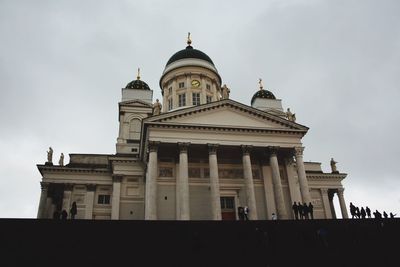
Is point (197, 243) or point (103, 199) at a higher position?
point (103, 199)

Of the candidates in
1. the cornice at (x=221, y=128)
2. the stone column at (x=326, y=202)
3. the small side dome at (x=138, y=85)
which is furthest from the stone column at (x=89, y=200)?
the stone column at (x=326, y=202)

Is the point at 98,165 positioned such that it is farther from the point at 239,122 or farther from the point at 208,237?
the point at 208,237

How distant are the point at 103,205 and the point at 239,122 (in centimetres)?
1403

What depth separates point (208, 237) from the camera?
1427 cm

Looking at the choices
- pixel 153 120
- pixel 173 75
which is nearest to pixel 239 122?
pixel 153 120

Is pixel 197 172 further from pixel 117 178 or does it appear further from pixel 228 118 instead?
pixel 117 178

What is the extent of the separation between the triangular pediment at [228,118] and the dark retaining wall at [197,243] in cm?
1200

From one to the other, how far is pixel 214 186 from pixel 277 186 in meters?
4.56

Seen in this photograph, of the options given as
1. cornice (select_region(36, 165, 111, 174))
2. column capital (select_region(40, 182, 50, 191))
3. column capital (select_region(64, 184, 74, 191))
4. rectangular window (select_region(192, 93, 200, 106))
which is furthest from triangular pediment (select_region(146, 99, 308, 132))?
column capital (select_region(40, 182, 50, 191))

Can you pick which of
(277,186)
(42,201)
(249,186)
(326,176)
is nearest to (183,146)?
(249,186)

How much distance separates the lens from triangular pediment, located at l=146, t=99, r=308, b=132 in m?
26.1

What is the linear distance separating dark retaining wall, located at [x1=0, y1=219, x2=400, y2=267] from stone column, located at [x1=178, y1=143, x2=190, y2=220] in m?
8.19

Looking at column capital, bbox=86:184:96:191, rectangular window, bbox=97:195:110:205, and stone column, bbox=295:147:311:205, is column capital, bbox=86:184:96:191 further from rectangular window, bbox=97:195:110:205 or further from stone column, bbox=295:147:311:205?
stone column, bbox=295:147:311:205

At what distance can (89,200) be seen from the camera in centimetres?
3131
